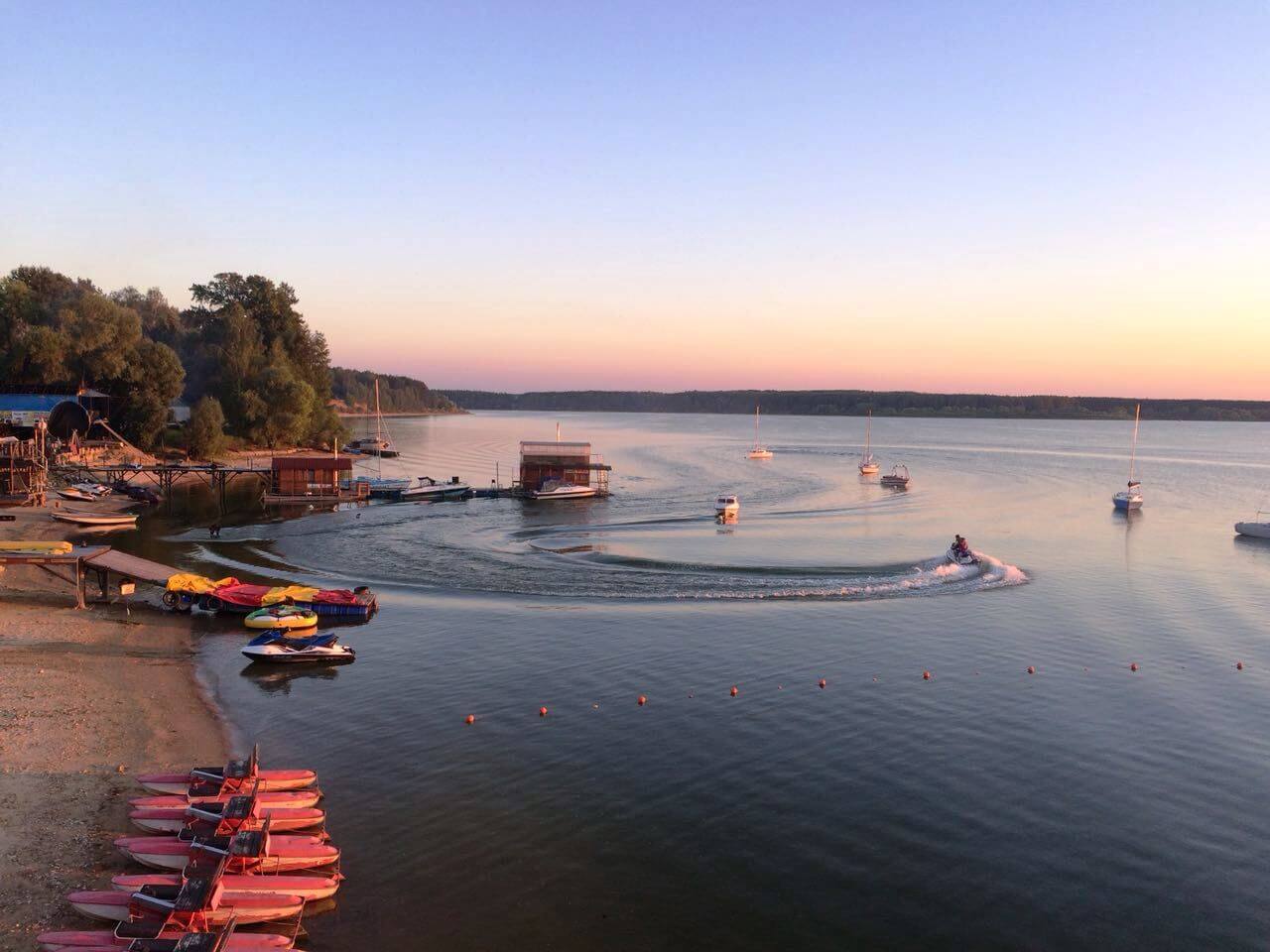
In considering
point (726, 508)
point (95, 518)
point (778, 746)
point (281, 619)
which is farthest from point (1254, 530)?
point (95, 518)

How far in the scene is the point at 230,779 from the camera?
21.0 meters

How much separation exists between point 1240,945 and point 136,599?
47.3 m

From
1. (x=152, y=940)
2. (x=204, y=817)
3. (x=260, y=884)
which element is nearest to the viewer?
(x=152, y=940)

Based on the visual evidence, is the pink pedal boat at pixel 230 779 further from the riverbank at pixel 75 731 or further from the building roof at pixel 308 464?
the building roof at pixel 308 464

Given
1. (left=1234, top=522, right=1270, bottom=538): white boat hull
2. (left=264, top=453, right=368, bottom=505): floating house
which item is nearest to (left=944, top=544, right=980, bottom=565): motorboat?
(left=1234, top=522, right=1270, bottom=538): white boat hull

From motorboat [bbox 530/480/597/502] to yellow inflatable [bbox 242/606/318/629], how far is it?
179ft

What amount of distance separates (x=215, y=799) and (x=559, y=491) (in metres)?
76.4

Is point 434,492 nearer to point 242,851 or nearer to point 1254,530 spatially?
point 1254,530

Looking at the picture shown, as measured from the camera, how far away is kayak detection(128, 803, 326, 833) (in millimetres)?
19641

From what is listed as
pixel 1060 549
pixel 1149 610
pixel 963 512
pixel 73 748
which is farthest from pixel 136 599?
pixel 963 512

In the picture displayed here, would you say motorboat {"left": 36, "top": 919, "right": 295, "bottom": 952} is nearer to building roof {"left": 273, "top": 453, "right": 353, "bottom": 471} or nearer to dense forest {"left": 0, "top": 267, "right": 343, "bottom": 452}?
building roof {"left": 273, "top": 453, "right": 353, "bottom": 471}

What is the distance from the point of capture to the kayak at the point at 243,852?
59.1ft

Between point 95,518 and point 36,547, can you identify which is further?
point 95,518

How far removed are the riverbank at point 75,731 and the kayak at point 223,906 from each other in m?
0.58
